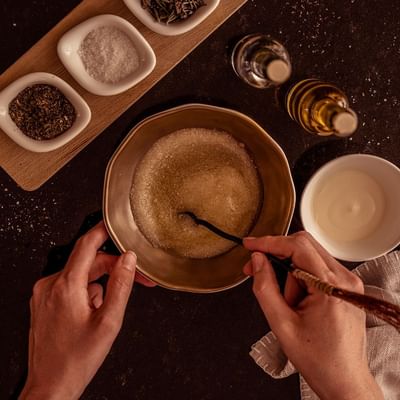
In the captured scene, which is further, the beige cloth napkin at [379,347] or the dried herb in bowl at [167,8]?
the beige cloth napkin at [379,347]

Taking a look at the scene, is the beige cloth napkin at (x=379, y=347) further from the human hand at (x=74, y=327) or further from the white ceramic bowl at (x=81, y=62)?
the white ceramic bowl at (x=81, y=62)

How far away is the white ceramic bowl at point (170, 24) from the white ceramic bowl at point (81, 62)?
0.02m

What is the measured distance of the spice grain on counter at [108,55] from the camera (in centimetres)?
92

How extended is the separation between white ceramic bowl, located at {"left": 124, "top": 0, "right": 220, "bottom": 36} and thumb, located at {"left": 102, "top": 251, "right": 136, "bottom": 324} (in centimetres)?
39

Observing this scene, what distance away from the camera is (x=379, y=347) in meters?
1.02

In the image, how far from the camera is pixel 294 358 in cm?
80

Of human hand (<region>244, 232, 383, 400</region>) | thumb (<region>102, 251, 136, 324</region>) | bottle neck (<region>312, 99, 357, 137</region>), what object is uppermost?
thumb (<region>102, 251, 136, 324</region>)

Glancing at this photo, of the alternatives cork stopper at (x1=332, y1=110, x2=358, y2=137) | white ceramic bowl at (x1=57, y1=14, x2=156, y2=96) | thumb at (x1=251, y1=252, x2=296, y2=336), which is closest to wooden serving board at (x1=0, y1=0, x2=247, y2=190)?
white ceramic bowl at (x1=57, y1=14, x2=156, y2=96)

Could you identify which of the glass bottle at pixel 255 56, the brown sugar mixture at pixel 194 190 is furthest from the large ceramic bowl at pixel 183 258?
the glass bottle at pixel 255 56

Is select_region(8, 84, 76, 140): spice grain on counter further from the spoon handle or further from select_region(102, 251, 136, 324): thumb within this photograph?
the spoon handle

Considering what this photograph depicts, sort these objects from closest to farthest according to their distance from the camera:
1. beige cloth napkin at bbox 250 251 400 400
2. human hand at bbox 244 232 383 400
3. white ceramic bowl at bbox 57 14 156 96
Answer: human hand at bbox 244 232 383 400 → white ceramic bowl at bbox 57 14 156 96 → beige cloth napkin at bbox 250 251 400 400

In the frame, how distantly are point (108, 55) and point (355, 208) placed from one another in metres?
0.55

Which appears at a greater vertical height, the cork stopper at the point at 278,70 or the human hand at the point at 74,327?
the cork stopper at the point at 278,70

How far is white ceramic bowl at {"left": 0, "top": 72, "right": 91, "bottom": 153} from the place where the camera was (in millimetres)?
892
